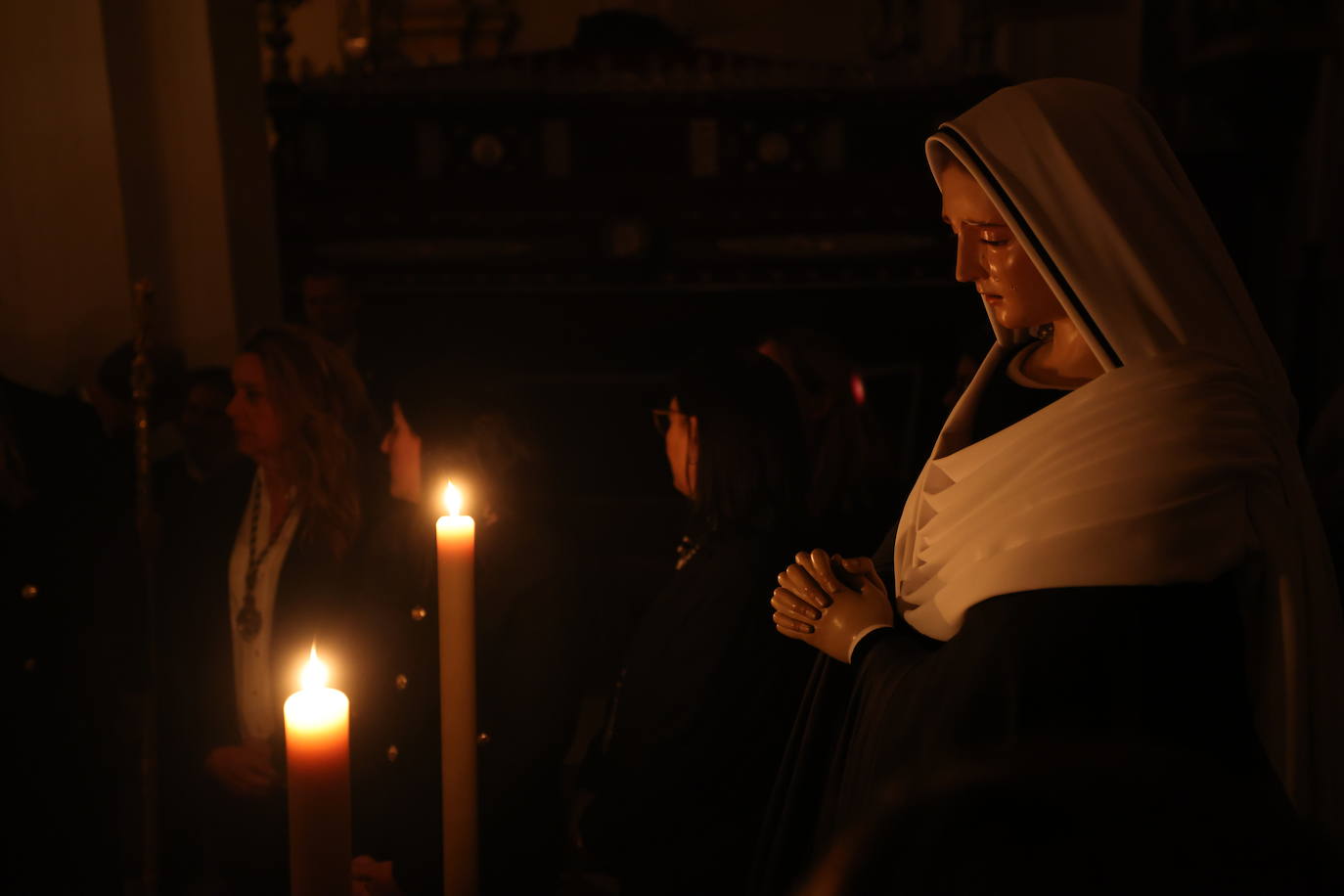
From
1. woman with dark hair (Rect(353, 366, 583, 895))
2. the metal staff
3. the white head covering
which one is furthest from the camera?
the metal staff

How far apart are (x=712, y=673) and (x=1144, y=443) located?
3.32 feet

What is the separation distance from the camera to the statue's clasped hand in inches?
59.2

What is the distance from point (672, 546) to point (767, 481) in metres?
3.19

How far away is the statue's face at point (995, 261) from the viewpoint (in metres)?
1.41

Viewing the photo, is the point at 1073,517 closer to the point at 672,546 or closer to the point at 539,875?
the point at 539,875

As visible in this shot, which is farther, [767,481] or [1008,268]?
[767,481]

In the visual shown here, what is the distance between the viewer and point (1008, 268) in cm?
142

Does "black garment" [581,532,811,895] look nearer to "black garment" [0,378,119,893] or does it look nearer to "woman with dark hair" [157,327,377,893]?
"woman with dark hair" [157,327,377,893]

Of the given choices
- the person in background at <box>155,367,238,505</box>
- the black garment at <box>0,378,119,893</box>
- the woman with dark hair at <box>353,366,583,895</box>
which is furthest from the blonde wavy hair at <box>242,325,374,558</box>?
the person in background at <box>155,367,238,505</box>

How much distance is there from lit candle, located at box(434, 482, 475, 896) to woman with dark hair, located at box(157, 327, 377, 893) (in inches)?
53.5

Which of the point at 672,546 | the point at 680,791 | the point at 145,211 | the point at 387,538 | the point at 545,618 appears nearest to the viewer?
the point at 680,791

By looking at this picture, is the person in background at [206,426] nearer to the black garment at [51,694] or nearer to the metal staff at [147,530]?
the metal staff at [147,530]

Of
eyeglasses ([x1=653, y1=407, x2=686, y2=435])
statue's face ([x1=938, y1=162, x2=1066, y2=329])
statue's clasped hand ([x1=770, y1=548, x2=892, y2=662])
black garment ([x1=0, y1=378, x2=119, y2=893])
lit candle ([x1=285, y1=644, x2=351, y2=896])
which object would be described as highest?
statue's face ([x1=938, y1=162, x2=1066, y2=329])

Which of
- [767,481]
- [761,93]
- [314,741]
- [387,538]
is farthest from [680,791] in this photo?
[761,93]
